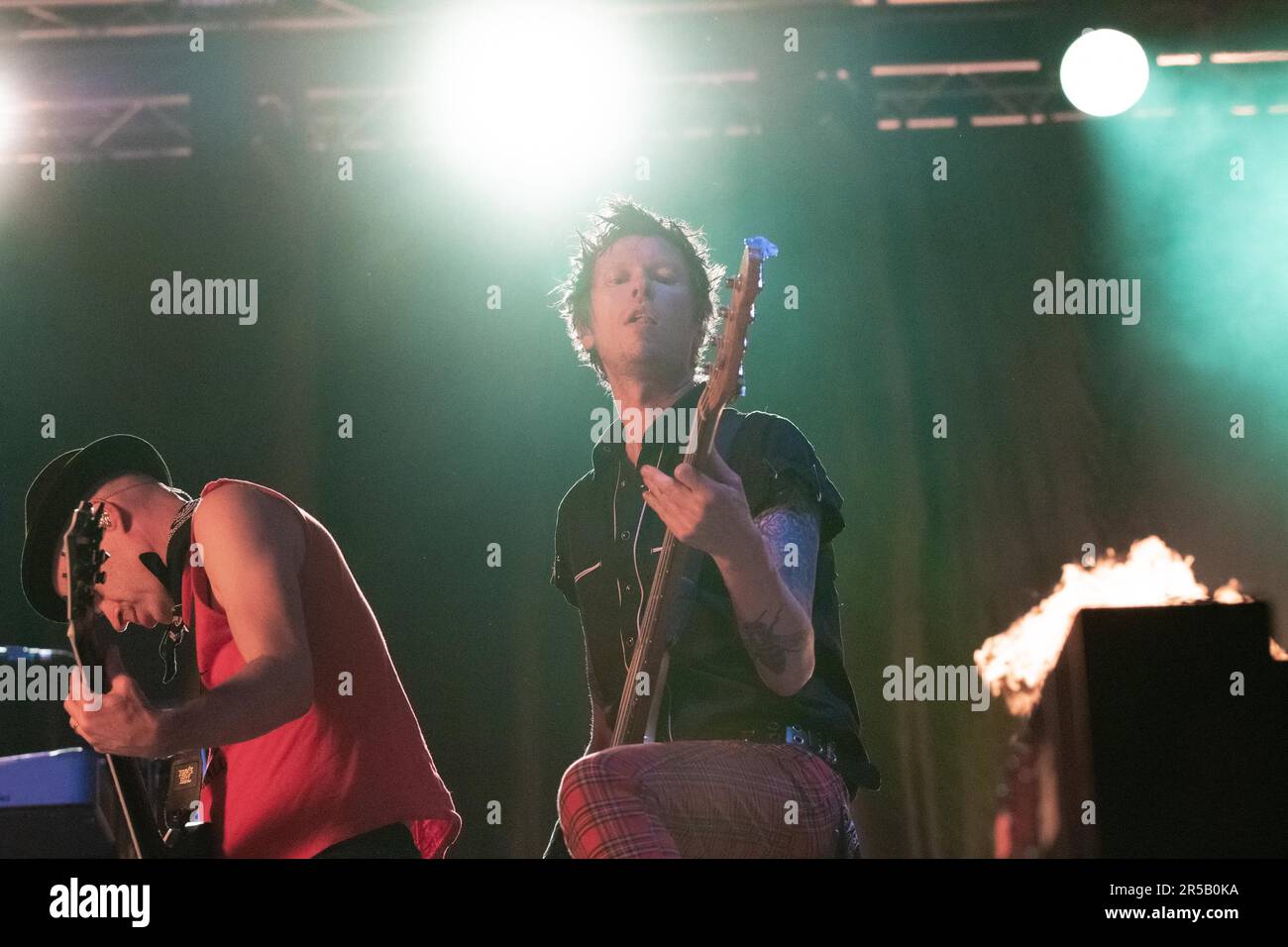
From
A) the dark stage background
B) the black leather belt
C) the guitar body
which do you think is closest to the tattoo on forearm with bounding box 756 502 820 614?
the black leather belt

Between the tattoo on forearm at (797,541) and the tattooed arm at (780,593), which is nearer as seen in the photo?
the tattooed arm at (780,593)

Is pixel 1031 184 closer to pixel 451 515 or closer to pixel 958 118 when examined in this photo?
pixel 958 118

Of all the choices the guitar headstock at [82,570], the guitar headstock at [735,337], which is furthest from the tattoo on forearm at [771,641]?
the guitar headstock at [82,570]

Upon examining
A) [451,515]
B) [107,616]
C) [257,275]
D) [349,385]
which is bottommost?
[107,616]

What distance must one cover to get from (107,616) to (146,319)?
0.92 meters

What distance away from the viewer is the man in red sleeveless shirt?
2.56 m

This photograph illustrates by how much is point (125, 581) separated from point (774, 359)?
1784 mm

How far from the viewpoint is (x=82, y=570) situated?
2756 mm

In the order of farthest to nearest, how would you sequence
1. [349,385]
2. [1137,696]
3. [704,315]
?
[349,385] → [704,315] → [1137,696]

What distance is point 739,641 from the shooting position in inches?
114

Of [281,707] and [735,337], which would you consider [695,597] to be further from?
[281,707]

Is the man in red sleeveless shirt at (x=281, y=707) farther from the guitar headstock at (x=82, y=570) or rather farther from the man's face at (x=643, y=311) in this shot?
the man's face at (x=643, y=311)

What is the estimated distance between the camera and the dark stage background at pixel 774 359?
3350 millimetres
